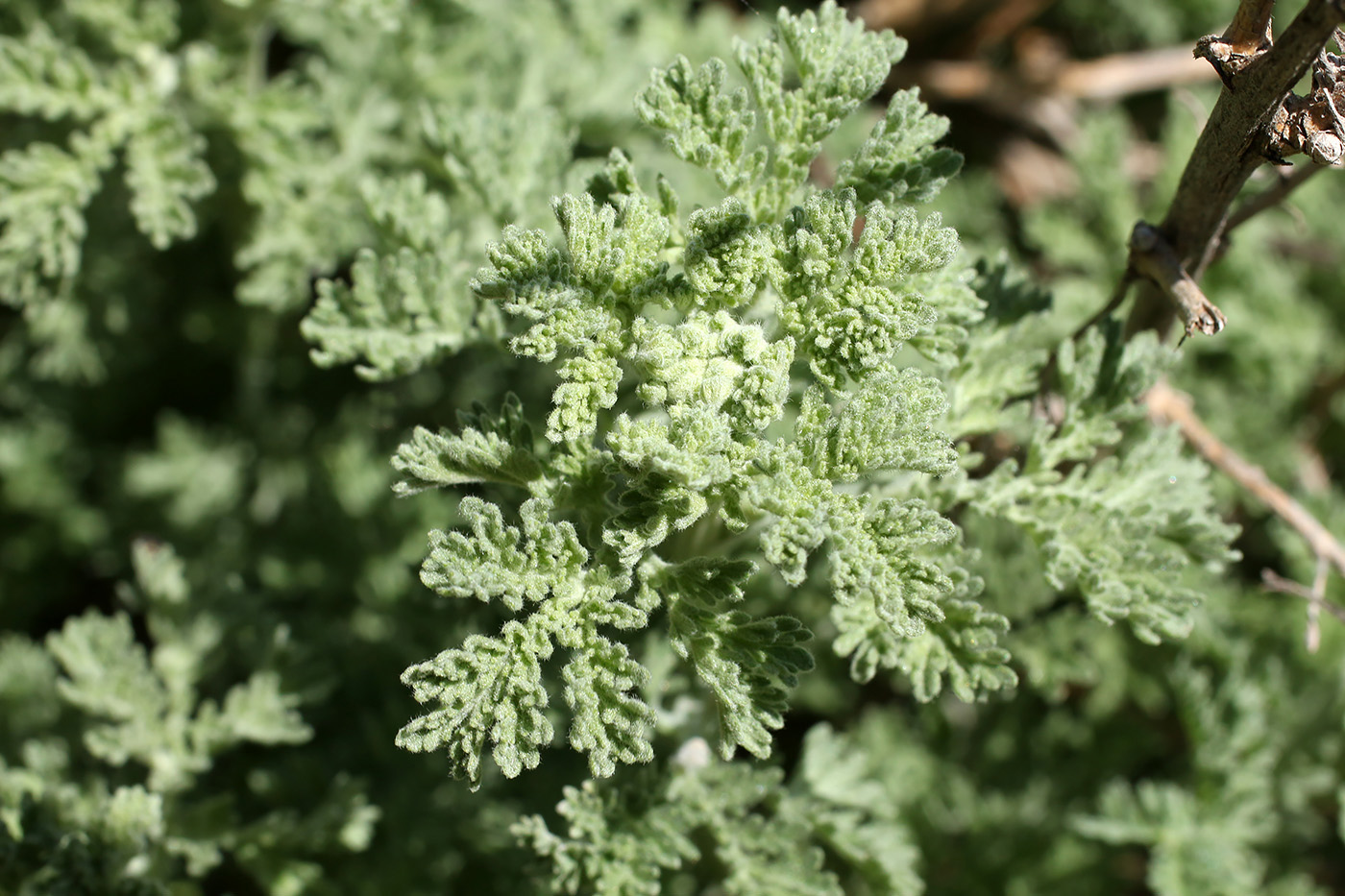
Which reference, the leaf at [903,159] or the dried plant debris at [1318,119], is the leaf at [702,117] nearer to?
the leaf at [903,159]

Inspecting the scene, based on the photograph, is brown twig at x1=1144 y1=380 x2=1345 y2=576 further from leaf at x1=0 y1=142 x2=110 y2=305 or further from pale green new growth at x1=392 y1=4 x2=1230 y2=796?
leaf at x1=0 y1=142 x2=110 y2=305

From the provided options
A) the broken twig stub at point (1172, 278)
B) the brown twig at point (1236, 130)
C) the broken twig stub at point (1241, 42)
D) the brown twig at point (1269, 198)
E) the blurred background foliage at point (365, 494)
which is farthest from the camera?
the blurred background foliage at point (365, 494)

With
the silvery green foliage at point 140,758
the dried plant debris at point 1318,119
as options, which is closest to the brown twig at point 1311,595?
the dried plant debris at point 1318,119

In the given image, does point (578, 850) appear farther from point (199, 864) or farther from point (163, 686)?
point (163, 686)

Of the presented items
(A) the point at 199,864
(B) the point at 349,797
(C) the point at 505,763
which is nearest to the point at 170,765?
(A) the point at 199,864

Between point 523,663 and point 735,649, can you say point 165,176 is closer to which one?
point 523,663

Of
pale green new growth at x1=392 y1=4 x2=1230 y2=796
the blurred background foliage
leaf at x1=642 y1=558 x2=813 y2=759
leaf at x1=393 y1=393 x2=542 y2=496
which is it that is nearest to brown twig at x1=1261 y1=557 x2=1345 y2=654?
the blurred background foliage
